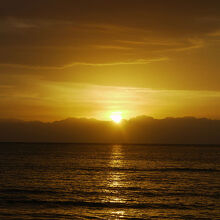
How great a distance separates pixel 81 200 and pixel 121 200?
4861mm

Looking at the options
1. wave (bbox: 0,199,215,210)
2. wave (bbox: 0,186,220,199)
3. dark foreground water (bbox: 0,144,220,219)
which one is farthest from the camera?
wave (bbox: 0,186,220,199)

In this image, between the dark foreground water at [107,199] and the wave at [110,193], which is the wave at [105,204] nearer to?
the dark foreground water at [107,199]

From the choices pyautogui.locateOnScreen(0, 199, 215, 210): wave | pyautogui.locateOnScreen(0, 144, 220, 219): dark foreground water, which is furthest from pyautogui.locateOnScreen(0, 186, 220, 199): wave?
pyautogui.locateOnScreen(0, 199, 215, 210): wave

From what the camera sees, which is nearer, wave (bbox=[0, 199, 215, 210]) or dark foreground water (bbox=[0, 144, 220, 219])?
dark foreground water (bbox=[0, 144, 220, 219])

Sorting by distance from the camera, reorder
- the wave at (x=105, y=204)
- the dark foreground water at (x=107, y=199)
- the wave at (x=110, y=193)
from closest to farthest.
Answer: the dark foreground water at (x=107, y=199) < the wave at (x=105, y=204) < the wave at (x=110, y=193)

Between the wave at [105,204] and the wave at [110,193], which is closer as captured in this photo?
the wave at [105,204]

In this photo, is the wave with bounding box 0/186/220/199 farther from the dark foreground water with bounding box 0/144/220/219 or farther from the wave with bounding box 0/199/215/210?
the wave with bounding box 0/199/215/210

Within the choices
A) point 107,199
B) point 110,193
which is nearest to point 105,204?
point 107,199

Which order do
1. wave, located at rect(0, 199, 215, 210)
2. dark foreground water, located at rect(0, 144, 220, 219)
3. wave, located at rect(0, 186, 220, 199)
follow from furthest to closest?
wave, located at rect(0, 186, 220, 199) < wave, located at rect(0, 199, 215, 210) < dark foreground water, located at rect(0, 144, 220, 219)

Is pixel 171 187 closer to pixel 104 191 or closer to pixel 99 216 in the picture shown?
pixel 104 191

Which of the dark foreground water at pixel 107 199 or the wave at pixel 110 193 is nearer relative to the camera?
the dark foreground water at pixel 107 199

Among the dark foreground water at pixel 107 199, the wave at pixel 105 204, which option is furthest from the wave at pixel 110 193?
the wave at pixel 105 204

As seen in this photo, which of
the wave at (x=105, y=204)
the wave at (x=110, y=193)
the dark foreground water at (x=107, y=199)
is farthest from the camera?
the wave at (x=110, y=193)

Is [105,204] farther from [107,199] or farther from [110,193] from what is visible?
[110,193]
